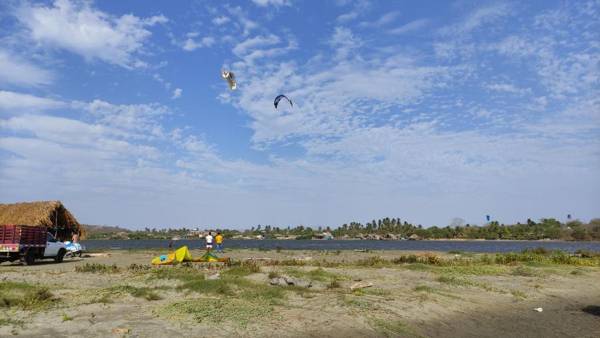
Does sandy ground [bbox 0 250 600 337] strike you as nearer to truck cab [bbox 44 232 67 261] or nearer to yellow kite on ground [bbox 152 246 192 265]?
yellow kite on ground [bbox 152 246 192 265]

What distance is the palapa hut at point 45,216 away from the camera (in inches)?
1574

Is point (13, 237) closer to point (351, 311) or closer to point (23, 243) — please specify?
point (23, 243)

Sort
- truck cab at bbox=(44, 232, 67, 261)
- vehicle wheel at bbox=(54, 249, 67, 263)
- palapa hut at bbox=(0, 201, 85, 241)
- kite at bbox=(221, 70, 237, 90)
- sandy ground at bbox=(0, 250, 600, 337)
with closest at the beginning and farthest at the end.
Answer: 1. sandy ground at bbox=(0, 250, 600, 337)
2. kite at bbox=(221, 70, 237, 90)
3. truck cab at bbox=(44, 232, 67, 261)
4. vehicle wheel at bbox=(54, 249, 67, 263)
5. palapa hut at bbox=(0, 201, 85, 241)

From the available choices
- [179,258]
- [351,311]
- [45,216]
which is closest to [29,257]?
[179,258]

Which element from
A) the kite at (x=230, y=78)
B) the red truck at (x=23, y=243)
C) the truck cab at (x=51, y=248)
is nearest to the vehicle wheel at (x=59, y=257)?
the truck cab at (x=51, y=248)

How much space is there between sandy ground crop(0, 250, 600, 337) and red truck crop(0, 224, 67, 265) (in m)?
7.00

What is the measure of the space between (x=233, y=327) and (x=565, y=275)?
22064mm

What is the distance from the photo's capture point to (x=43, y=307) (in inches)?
545

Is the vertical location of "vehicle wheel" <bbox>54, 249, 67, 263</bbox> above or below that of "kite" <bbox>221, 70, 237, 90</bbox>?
below

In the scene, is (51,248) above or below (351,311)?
above

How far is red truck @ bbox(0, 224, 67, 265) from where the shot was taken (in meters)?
29.4

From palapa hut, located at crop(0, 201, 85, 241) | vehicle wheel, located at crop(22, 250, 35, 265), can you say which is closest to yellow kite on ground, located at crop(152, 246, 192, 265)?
vehicle wheel, located at crop(22, 250, 35, 265)

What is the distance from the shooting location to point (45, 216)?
4012 centimetres

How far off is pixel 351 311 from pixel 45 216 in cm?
3454
